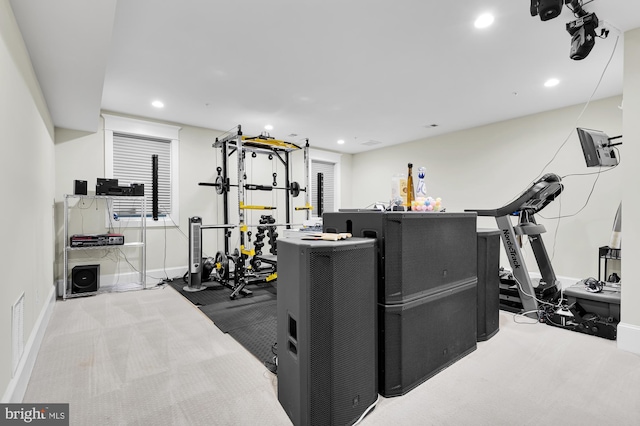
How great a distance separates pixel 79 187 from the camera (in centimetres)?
404

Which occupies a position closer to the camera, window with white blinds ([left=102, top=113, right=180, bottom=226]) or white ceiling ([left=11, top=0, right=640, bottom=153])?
white ceiling ([left=11, top=0, right=640, bottom=153])

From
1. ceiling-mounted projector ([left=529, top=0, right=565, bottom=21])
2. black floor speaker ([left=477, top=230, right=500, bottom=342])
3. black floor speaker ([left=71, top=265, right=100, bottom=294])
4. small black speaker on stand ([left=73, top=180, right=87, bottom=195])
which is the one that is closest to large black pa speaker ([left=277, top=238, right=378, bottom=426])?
black floor speaker ([left=477, top=230, right=500, bottom=342])

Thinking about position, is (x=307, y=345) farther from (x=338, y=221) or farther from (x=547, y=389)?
(x=547, y=389)

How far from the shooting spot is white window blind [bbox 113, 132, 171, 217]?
4.72 meters

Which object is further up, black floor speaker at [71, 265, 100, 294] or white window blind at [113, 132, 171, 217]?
white window blind at [113, 132, 171, 217]

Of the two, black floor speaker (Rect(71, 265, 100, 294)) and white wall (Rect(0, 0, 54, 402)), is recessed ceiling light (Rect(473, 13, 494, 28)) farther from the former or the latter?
black floor speaker (Rect(71, 265, 100, 294))

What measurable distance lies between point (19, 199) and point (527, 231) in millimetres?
4461

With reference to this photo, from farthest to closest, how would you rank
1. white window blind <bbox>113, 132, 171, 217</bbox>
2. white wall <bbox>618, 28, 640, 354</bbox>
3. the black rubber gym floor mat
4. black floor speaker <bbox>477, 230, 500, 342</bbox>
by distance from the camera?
white window blind <bbox>113, 132, 171, 217</bbox>
the black rubber gym floor mat
black floor speaker <bbox>477, 230, 500, 342</bbox>
white wall <bbox>618, 28, 640, 354</bbox>

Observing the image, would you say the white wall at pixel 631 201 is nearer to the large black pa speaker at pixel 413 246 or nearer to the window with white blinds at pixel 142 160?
the large black pa speaker at pixel 413 246

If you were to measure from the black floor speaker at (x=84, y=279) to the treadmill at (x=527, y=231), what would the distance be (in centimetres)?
492

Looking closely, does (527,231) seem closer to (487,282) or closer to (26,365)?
(487,282)

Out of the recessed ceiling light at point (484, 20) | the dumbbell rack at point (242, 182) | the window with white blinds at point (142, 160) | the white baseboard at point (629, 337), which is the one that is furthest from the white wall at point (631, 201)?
the window with white blinds at point (142, 160)

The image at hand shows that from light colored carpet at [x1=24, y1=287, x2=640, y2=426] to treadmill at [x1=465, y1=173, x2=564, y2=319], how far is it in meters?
0.42

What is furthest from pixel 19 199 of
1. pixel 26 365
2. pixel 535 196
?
pixel 535 196
